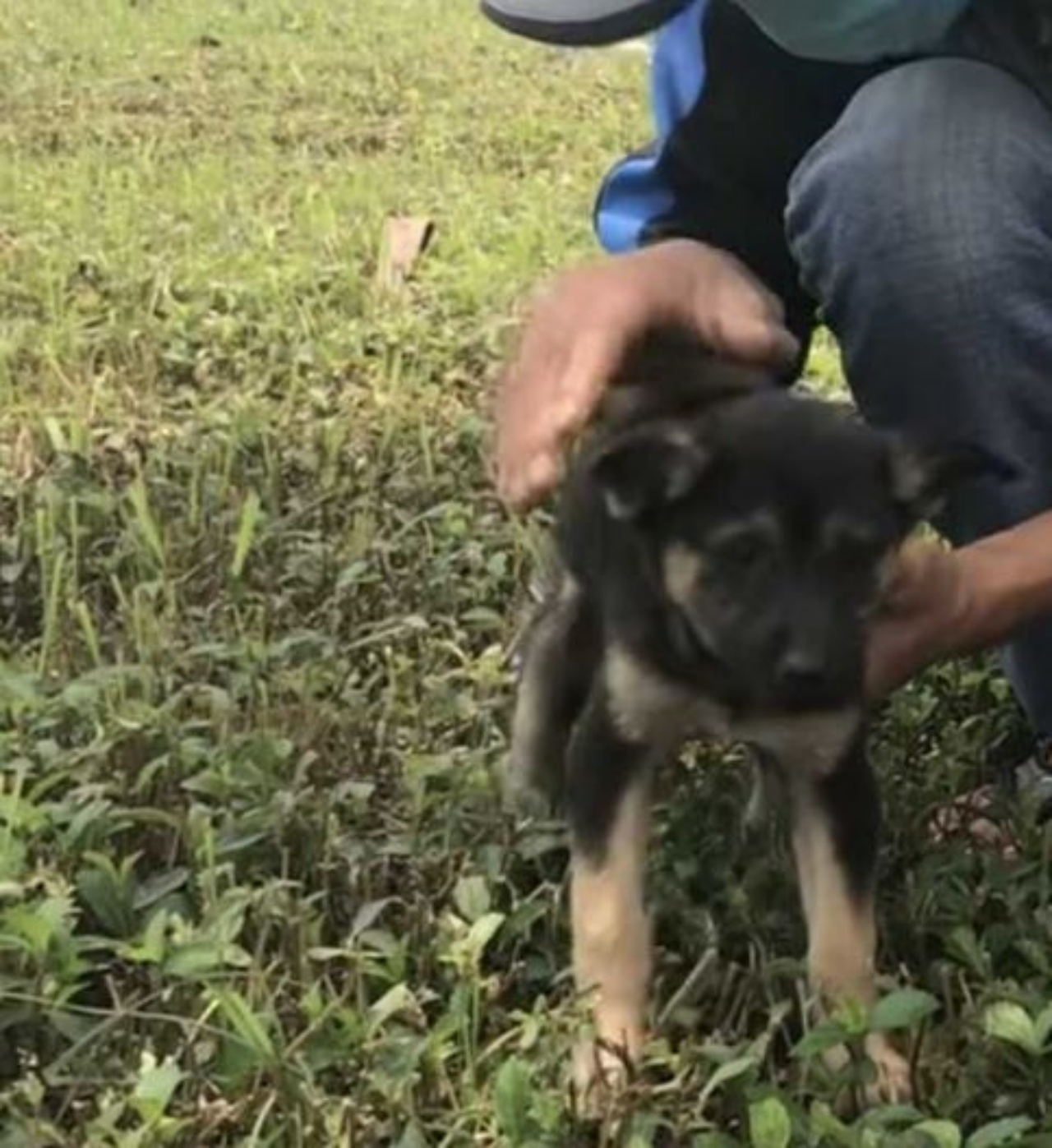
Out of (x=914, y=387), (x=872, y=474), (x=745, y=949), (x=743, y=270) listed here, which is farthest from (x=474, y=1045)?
(x=743, y=270)

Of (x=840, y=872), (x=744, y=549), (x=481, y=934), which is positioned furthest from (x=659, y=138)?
(x=481, y=934)

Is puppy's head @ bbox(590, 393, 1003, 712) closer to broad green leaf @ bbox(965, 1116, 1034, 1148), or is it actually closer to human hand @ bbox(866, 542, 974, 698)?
human hand @ bbox(866, 542, 974, 698)

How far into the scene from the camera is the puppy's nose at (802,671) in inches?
95.0

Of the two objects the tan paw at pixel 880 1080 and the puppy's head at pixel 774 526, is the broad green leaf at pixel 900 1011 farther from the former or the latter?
the puppy's head at pixel 774 526

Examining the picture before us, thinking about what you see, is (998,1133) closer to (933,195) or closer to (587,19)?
(933,195)

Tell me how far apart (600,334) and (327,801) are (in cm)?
63

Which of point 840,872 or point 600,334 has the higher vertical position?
point 600,334

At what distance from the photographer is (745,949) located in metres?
2.69

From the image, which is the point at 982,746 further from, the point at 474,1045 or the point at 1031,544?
the point at 474,1045

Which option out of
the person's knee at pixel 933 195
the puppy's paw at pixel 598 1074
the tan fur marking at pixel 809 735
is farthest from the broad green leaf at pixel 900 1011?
the person's knee at pixel 933 195

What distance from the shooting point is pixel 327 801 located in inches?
112

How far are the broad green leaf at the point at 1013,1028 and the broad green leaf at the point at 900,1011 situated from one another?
0.06 metres

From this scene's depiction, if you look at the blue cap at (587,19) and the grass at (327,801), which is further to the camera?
the blue cap at (587,19)

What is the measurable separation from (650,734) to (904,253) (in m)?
0.68
